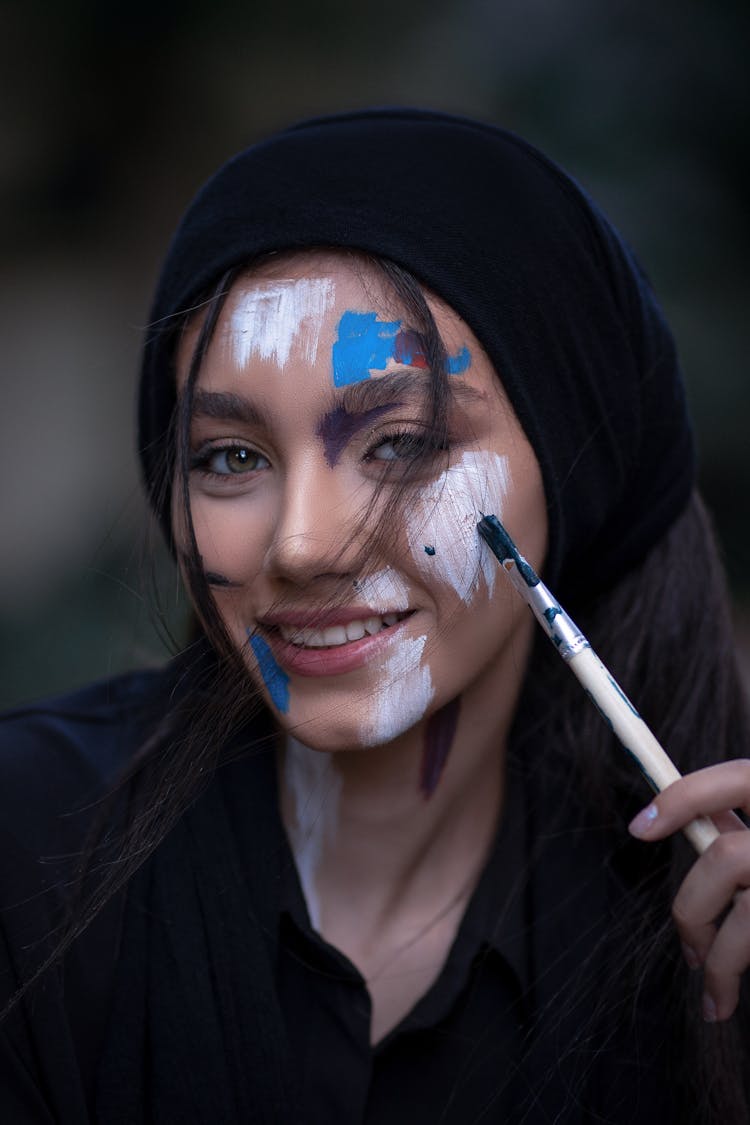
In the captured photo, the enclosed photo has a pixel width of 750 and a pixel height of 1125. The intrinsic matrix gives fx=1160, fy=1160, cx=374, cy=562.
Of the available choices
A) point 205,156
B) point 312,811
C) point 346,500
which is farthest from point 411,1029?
point 205,156

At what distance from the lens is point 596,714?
1.68 m

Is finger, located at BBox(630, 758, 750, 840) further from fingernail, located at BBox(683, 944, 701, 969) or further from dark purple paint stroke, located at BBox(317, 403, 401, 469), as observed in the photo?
dark purple paint stroke, located at BBox(317, 403, 401, 469)

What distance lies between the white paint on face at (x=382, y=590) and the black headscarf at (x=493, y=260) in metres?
0.25

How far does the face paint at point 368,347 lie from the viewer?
1287 millimetres

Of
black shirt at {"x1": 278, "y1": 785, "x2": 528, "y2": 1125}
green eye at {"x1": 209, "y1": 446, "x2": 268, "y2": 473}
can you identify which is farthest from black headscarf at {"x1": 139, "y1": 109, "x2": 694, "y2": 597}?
black shirt at {"x1": 278, "y1": 785, "x2": 528, "y2": 1125}

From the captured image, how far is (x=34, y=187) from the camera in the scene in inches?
138

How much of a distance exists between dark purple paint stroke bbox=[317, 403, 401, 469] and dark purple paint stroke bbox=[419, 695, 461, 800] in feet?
1.35

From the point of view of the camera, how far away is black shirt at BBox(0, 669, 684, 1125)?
1.36 metres

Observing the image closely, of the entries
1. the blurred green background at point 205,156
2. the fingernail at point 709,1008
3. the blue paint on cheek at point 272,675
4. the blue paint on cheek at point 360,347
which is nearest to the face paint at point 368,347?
the blue paint on cheek at point 360,347

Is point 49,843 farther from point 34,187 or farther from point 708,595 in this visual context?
point 34,187

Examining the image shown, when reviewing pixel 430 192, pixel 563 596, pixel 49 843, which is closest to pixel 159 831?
pixel 49 843

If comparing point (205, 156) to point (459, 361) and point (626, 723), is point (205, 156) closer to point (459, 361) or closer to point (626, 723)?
point (459, 361)

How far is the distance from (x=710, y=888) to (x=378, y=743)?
1.29ft

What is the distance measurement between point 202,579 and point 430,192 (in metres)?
0.53
